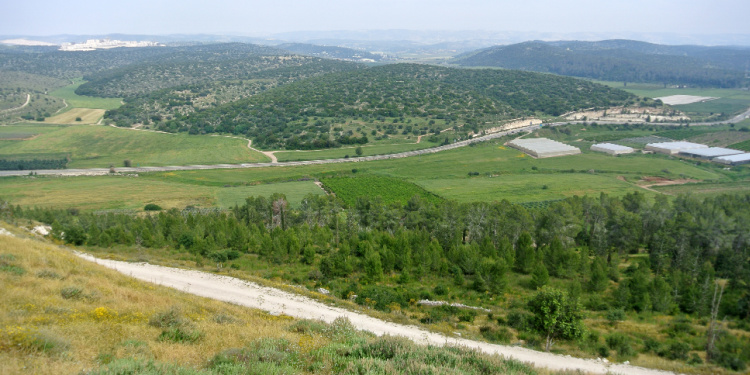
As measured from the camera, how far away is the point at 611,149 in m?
88.9

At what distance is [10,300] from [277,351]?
946cm

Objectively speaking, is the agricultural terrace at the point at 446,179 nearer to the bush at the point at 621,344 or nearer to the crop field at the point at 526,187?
the crop field at the point at 526,187

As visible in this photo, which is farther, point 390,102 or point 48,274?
point 390,102

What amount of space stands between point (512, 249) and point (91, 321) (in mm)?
27470

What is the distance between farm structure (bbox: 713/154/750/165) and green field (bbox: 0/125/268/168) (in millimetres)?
88823

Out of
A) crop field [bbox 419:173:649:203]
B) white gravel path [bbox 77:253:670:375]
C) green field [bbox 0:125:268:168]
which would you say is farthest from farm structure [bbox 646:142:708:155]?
white gravel path [bbox 77:253:670:375]

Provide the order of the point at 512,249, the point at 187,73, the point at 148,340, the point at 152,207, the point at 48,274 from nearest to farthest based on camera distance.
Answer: the point at 148,340 < the point at 48,274 < the point at 512,249 < the point at 152,207 < the point at 187,73

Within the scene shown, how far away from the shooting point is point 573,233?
3531cm

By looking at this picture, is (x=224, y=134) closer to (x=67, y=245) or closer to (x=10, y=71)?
(x=67, y=245)

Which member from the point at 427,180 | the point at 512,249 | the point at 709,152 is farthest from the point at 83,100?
the point at 709,152

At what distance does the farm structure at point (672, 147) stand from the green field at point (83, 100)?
155442mm

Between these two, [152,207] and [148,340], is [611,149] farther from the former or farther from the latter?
[148,340]

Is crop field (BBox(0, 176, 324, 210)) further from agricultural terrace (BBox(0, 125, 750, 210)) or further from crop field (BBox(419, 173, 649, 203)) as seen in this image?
crop field (BBox(419, 173, 649, 203))

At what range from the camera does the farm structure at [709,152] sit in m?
79.1
